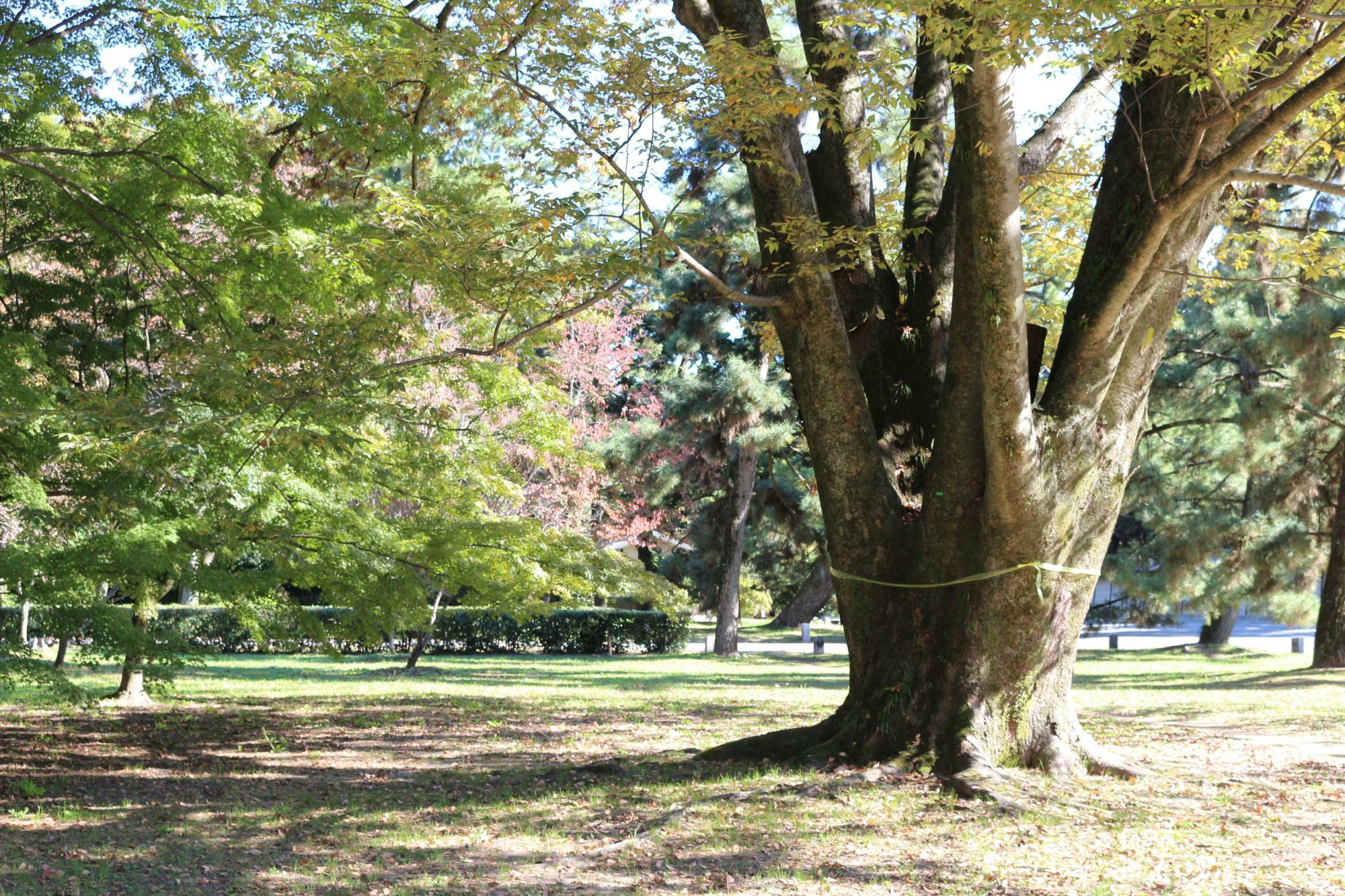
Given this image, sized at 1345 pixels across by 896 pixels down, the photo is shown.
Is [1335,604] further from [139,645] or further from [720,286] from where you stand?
[139,645]

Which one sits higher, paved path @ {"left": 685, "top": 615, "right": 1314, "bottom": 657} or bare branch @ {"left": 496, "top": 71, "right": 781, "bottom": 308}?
bare branch @ {"left": 496, "top": 71, "right": 781, "bottom": 308}

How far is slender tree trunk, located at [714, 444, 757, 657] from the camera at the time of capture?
79.4 feet

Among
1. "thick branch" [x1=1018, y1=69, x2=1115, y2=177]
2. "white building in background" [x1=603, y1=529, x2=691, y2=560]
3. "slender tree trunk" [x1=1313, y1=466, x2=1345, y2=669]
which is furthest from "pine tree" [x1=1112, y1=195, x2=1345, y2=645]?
"white building in background" [x1=603, y1=529, x2=691, y2=560]

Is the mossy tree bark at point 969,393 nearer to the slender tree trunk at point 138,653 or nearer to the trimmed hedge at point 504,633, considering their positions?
the slender tree trunk at point 138,653

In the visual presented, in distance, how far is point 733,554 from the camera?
24.3m

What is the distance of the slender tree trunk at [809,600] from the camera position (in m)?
36.1

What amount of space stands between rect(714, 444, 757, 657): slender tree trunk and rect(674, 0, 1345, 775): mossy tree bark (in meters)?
16.4

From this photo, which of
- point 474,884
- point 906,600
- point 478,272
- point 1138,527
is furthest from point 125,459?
point 1138,527

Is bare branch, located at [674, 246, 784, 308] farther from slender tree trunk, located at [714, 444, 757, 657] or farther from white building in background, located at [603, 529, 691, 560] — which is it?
white building in background, located at [603, 529, 691, 560]

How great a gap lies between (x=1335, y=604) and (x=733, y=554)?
468 inches

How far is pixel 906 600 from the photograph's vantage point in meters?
7.07

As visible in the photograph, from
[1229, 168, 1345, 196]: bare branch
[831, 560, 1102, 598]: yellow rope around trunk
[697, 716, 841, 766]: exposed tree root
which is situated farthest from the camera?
[697, 716, 841, 766]: exposed tree root

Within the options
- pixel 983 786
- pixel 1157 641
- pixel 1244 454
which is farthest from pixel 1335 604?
pixel 1157 641

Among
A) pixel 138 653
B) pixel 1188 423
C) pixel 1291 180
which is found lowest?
pixel 138 653
